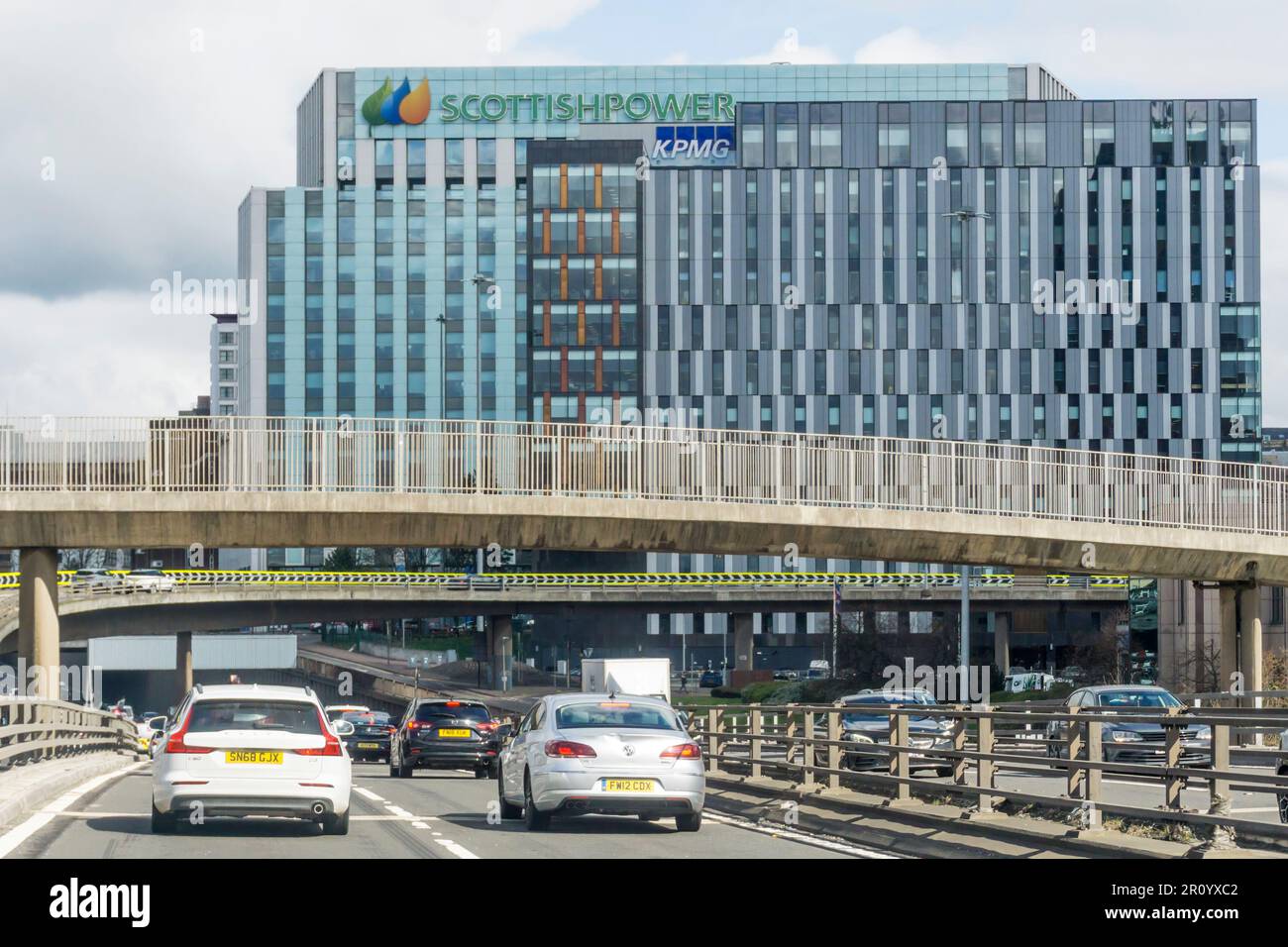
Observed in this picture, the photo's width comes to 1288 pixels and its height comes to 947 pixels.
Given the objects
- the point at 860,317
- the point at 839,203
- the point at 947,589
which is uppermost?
the point at 839,203

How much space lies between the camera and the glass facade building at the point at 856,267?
120 metres

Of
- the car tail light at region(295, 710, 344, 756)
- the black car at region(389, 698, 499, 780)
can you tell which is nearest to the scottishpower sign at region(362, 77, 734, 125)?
the black car at region(389, 698, 499, 780)

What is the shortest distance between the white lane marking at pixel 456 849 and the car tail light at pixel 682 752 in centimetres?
256

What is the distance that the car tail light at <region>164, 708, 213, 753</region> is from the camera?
673 inches

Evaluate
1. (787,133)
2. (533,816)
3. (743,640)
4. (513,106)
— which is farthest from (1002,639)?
(533,816)

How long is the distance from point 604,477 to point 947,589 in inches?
2419

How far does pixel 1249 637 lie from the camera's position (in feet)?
141

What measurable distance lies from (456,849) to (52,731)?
1751cm

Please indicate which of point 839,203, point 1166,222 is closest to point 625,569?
point 839,203

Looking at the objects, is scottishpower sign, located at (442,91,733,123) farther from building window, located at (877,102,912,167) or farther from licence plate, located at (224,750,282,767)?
licence plate, located at (224,750,282,767)

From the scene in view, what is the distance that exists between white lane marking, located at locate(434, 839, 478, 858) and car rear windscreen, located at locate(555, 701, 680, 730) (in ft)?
7.79

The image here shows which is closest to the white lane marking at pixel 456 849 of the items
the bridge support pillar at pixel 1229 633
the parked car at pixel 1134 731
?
the parked car at pixel 1134 731
